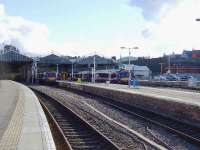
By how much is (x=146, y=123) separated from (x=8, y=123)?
6519mm

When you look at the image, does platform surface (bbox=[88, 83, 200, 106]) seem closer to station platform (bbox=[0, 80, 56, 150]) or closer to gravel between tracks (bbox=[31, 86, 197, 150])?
gravel between tracks (bbox=[31, 86, 197, 150])

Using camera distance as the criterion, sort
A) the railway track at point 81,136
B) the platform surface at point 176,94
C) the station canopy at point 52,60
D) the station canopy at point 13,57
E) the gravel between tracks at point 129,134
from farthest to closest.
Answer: the station canopy at point 52,60, the station canopy at point 13,57, the platform surface at point 176,94, the gravel between tracks at point 129,134, the railway track at point 81,136

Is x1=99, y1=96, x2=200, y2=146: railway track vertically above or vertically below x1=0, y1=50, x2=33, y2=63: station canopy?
below

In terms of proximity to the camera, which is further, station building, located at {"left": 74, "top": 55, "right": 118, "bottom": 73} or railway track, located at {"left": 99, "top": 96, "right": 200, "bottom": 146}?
station building, located at {"left": 74, "top": 55, "right": 118, "bottom": 73}

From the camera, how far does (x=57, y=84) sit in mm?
84000

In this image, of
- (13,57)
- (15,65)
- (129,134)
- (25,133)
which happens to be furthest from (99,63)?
(25,133)

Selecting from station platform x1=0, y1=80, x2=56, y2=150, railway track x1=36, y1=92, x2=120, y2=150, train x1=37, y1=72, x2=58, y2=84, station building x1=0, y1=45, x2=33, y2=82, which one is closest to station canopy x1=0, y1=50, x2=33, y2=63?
station building x1=0, y1=45, x2=33, y2=82

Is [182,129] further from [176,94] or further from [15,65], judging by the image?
[15,65]

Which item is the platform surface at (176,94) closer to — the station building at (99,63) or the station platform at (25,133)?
the station platform at (25,133)

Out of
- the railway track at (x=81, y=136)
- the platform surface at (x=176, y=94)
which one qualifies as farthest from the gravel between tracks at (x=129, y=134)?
the platform surface at (x=176, y=94)

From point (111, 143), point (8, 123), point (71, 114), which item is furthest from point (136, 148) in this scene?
point (71, 114)

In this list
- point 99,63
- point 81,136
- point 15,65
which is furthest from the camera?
point 15,65

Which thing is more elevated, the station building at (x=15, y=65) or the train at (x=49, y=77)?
the station building at (x=15, y=65)

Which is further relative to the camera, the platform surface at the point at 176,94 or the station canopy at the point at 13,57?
the station canopy at the point at 13,57
